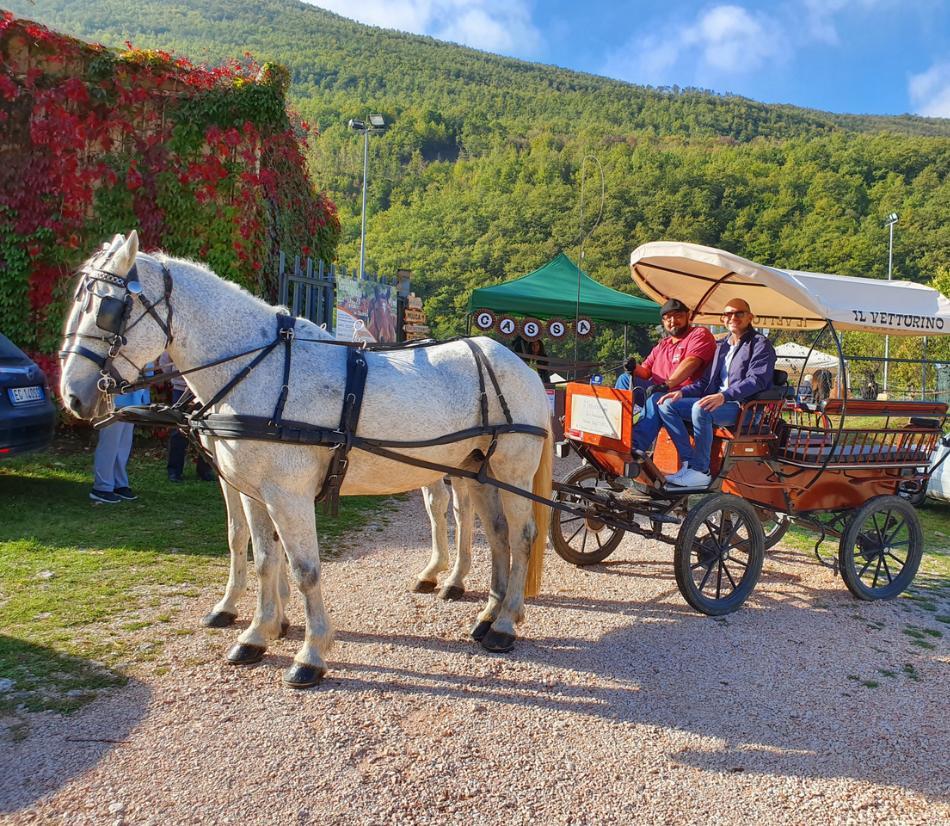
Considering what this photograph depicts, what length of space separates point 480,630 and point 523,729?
1.04 m

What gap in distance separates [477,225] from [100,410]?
47074 millimetres

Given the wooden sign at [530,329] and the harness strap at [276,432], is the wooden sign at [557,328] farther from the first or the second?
the harness strap at [276,432]

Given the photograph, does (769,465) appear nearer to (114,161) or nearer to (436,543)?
(436,543)

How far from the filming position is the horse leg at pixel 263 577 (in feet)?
12.4

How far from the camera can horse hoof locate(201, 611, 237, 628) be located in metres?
4.14

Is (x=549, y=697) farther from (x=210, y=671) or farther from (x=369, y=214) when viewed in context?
(x=369, y=214)

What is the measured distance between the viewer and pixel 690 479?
4.78m

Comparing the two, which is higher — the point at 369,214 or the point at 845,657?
the point at 369,214

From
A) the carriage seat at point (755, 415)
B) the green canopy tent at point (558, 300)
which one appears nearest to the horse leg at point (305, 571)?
the carriage seat at point (755, 415)

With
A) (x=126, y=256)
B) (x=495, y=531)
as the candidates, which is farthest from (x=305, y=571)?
(x=126, y=256)

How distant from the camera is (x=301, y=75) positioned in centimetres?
9288

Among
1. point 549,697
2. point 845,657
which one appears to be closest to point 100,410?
point 549,697

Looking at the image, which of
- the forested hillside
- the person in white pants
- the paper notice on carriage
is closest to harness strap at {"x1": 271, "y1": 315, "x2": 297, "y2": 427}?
the paper notice on carriage

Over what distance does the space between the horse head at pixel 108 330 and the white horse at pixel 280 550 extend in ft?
3.34
